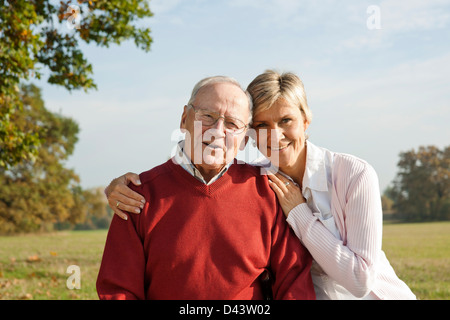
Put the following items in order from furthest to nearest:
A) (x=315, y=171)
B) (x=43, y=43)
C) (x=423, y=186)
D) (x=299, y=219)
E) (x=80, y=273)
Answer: (x=423, y=186) → (x=80, y=273) → (x=43, y=43) → (x=315, y=171) → (x=299, y=219)

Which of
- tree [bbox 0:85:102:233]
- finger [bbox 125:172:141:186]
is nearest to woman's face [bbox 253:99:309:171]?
finger [bbox 125:172:141:186]

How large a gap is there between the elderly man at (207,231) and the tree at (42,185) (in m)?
22.2

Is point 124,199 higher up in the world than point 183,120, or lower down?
lower down

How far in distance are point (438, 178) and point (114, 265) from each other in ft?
124

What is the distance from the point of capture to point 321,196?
8.89 feet

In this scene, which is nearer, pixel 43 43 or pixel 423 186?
pixel 43 43

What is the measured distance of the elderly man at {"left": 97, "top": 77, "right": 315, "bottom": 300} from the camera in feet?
7.89

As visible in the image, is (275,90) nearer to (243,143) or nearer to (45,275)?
(243,143)

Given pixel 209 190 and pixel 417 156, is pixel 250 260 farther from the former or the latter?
pixel 417 156

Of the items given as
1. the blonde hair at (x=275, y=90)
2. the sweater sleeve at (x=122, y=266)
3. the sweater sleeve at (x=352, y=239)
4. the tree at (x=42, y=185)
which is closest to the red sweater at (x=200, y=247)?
the sweater sleeve at (x=122, y=266)

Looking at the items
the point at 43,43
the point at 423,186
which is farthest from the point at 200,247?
the point at 423,186

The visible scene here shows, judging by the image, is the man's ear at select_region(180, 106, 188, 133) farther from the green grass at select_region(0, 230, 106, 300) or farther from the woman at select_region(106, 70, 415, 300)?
the green grass at select_region(0, 230, 106, 300)

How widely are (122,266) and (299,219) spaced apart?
1.00m
